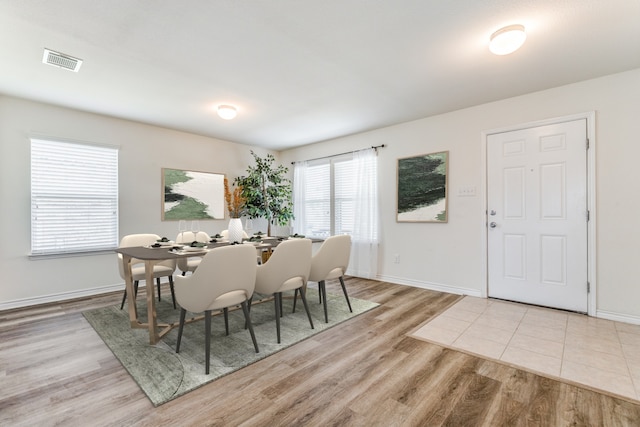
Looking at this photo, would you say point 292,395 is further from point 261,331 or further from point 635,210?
point 635,210

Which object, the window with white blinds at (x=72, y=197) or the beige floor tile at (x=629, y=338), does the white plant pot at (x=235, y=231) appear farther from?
the beige floor tile at (x=629, y=338)

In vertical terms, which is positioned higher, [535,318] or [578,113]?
[578,113]

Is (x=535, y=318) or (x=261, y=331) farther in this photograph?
(x=535, y=318)

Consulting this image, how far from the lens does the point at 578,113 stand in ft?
10.0

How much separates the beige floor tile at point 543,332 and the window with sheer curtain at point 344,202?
226 cm

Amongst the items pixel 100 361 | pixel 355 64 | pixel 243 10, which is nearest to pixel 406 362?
pixel 100 361

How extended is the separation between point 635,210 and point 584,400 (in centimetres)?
222

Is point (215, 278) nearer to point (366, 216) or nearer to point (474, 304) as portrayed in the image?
point (474, 304)

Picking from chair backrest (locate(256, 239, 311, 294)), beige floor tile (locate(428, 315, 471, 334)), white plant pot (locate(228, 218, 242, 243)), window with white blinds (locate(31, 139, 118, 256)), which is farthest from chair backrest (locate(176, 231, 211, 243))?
beige floor tile (locate(428, 315, 471, 334))

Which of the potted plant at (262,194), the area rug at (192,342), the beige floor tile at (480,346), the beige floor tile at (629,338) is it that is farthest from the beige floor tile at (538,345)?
the potted plant at (262,194)

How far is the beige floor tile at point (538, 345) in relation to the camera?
2.25 m

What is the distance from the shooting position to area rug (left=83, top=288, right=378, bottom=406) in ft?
6.26

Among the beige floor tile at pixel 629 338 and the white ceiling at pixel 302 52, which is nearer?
the white ceiling at pixel 302 52

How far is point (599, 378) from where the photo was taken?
6.20 feet
